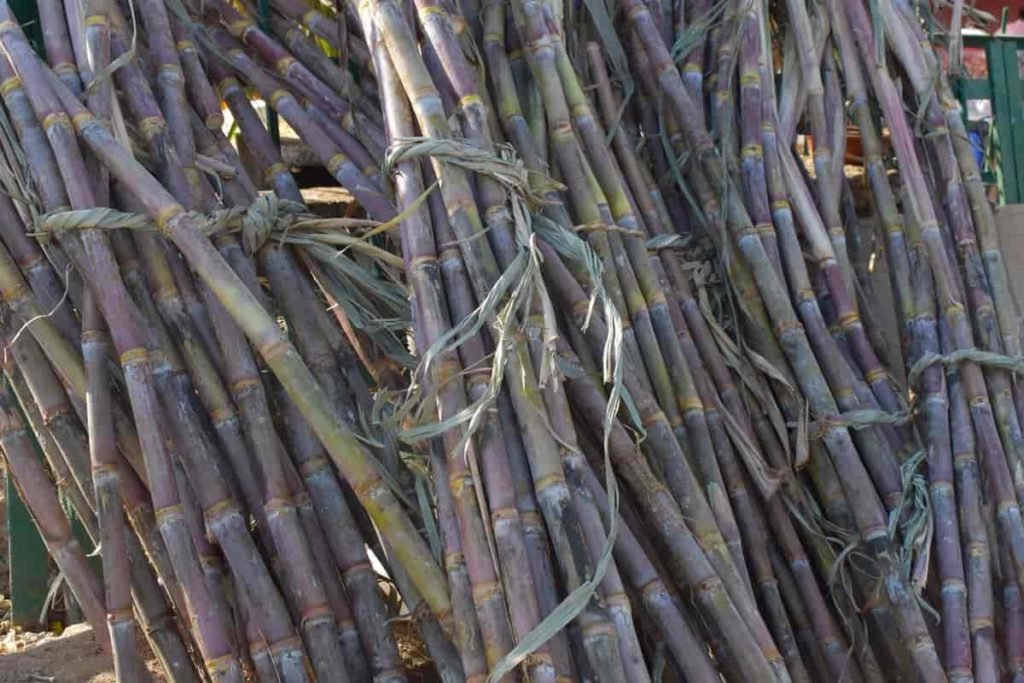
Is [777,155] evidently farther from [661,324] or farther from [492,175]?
[492,175]

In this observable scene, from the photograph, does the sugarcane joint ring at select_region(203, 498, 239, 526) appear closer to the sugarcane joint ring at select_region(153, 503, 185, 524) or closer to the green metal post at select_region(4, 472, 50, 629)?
the sugarcane joint ring at select_region(153, 503, 185, 524)

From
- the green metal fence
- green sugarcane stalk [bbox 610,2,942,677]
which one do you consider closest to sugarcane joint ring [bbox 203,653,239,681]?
green sugarcane stalk [bbox 610,2,942,677]

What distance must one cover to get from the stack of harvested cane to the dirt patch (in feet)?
2.07

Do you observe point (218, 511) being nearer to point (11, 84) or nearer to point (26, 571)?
point (11, 84)

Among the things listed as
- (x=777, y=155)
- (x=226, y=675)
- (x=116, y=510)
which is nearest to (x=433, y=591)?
(x=226, y=675)

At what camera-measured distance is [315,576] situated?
173 centimetres

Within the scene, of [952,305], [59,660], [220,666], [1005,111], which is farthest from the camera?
[1005,111]

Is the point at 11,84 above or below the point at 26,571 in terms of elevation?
above

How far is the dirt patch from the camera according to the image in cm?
236

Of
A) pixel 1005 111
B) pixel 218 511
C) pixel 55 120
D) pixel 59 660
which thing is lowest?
pixel 59 660

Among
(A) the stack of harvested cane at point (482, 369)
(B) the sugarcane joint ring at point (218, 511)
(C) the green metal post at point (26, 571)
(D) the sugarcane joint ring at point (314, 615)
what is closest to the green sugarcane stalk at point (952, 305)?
(A) the stack of harvested cane at point (482, 369)

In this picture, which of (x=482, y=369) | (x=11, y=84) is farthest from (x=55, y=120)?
(x=482, y=369)

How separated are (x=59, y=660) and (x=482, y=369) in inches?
49.9

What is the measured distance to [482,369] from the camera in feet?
5.65
